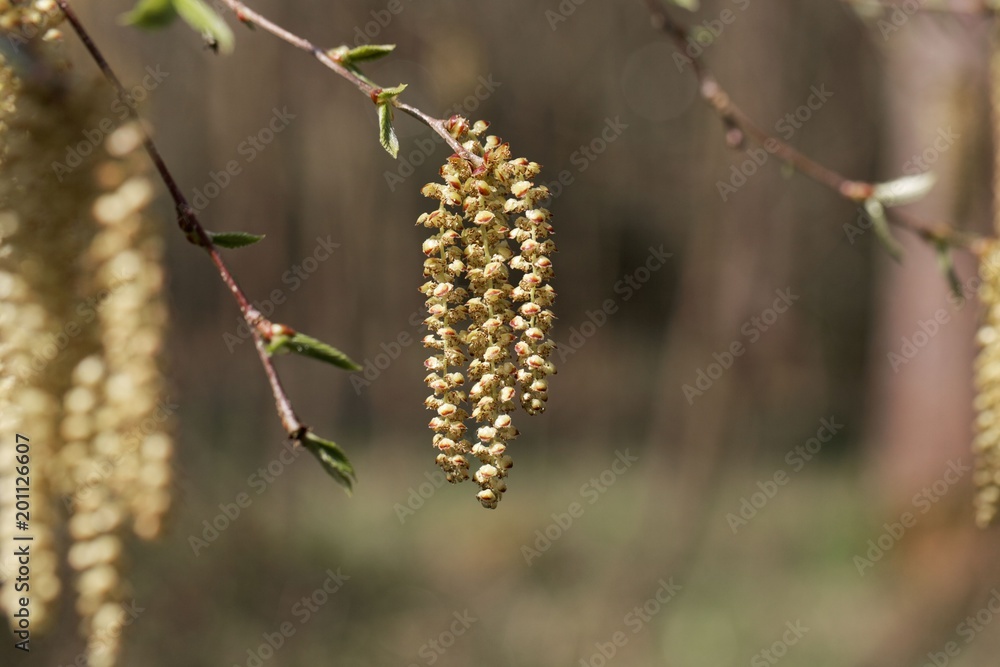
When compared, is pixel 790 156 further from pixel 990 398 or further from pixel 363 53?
pixel 363 53

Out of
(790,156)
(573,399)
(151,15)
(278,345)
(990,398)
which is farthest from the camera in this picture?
(573,399)

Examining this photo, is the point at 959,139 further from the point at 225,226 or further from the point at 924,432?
the point at 225,226

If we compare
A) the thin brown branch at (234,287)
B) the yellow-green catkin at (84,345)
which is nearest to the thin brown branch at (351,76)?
the thin brown branch at (234,287)

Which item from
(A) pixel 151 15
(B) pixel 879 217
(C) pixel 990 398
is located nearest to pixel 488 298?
(A) pixel 151 15

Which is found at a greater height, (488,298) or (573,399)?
(488,298)

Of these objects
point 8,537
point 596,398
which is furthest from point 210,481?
point 596,398

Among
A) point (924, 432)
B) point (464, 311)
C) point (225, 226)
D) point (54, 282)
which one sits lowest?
point (225, 226)
